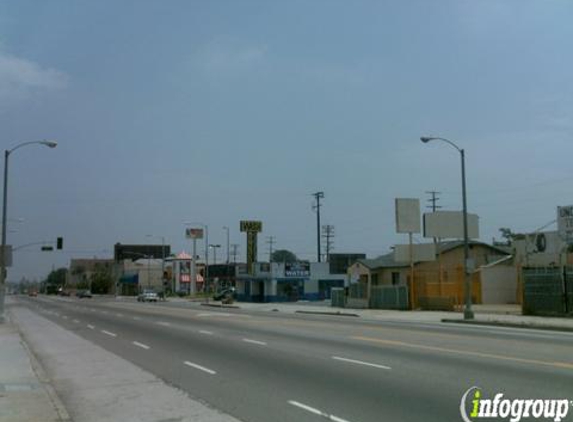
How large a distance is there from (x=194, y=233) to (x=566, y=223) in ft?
249

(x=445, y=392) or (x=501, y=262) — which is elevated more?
(x=501, y=262)

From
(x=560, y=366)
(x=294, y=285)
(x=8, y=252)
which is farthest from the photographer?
(x=294, y=285)

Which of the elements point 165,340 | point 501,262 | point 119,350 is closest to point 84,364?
point 119,350

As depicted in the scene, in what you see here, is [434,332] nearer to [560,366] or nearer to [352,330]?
[352,330]

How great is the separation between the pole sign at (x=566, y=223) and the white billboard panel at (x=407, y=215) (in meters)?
13.8

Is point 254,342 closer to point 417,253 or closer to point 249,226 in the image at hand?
point 417,253

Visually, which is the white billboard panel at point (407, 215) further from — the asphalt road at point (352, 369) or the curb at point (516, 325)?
the asphalt road at point (352, 369)

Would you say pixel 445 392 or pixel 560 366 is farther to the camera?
pixel 560 366

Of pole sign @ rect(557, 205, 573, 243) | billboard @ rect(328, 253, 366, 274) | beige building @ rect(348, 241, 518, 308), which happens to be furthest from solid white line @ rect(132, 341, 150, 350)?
billboard @ rect(328, 253, 366, 274)

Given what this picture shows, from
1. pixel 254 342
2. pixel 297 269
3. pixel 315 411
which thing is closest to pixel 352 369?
pixel 315 411

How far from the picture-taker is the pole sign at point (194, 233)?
4317 inches

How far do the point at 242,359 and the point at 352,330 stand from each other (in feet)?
33.0

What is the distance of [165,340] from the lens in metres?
24.0

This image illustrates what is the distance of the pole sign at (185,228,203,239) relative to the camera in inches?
4317
